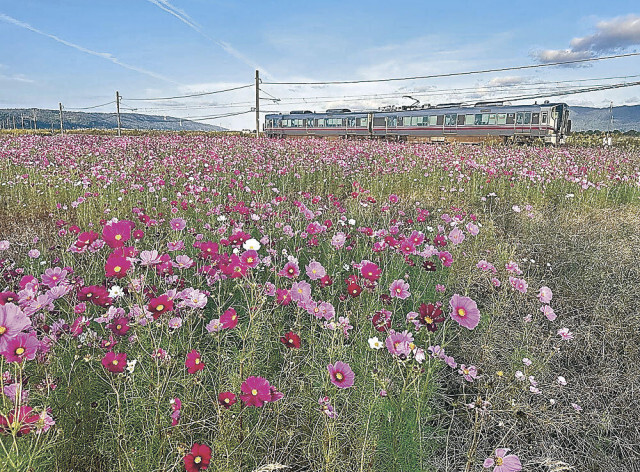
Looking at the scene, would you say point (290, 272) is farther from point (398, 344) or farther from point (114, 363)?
point (114, 363)

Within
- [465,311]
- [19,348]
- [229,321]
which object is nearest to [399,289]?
[465,311]

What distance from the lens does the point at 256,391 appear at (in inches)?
44.2

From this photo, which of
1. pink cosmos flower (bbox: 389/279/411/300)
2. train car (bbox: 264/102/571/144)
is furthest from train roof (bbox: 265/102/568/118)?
pink cosmos flower (bbox: 389/279/411/300)

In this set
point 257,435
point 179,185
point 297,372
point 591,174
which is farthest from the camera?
point 591,174

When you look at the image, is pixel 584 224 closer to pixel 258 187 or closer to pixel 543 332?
pixel 543 332

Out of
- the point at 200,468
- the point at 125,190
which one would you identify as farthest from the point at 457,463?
the point at 125,190

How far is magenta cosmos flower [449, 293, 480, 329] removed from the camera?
4.49 ft

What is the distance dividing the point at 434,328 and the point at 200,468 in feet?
2.65

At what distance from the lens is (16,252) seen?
3328 millimetres

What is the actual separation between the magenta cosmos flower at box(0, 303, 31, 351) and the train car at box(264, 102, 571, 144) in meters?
20.6

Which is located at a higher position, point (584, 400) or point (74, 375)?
point (74, 375)

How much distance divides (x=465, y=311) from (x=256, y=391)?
74cm

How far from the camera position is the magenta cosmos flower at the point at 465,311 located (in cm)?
137

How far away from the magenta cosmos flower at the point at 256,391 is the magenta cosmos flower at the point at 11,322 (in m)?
0.55
